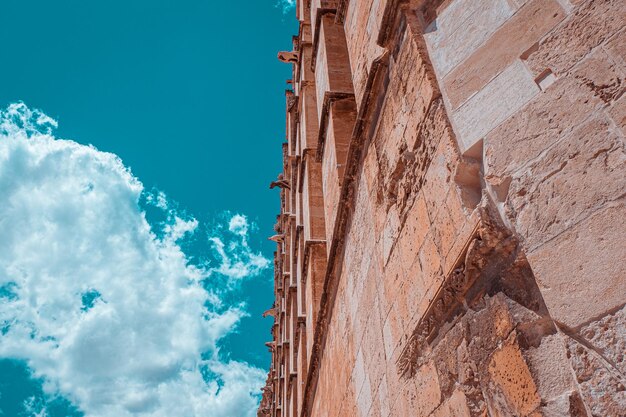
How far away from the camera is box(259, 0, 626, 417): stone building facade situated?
1.57 meters

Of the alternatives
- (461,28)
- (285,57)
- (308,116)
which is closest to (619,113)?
(461,28)

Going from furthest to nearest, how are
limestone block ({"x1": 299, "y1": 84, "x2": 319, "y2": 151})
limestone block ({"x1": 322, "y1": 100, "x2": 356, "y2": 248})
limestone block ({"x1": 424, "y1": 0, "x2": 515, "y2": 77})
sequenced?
limestone block ({"x1": 299, "y1": 84, "x2": 319, "y2": 151}), limestone block ({"x1": 322, "y1": 100, "x2": 356, "y2": 248}), limestone block ({"x1": 424, "y1": 0, "x2": 515, "y2": 77})

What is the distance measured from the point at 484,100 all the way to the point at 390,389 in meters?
1.89

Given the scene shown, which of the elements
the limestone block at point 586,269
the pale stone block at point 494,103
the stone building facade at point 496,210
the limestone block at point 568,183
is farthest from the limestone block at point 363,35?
the limestone block at point 586,269

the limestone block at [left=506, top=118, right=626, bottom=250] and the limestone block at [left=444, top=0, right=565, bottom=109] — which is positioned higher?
the limestone block at [left=444, top=0, right=565, bottom=109]

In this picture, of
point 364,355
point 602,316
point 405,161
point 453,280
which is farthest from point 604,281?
point 364,355

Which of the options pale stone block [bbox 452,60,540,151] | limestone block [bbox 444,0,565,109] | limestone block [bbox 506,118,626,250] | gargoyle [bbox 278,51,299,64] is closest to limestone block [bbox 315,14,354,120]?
limestone block [bbox 444,0,565,109]

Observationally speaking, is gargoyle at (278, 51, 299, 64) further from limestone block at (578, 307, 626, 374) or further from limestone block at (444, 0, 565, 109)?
limestone block at (578, 307, 626, 374)

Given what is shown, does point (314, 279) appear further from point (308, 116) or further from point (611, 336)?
point (611, 336)

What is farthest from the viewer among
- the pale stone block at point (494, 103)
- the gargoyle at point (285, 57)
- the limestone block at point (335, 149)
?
the gargoyle at point (285, 57)

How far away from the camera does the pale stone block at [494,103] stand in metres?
2.02

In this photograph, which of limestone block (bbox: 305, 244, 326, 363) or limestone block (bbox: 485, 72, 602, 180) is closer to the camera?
limestone block (bbox: 485, 72, 602, 180)

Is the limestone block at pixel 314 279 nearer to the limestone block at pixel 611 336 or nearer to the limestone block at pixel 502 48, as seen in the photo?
the limestone block at pixel 502 48

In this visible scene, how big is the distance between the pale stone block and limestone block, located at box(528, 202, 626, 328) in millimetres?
632
